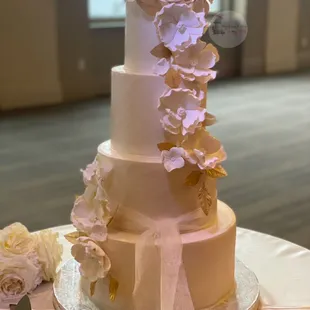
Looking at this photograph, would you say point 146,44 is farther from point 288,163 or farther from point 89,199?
point 288,163

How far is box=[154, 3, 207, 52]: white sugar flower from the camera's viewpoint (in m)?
1.13

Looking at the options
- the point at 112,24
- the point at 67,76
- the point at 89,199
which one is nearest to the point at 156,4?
the point at 89,199

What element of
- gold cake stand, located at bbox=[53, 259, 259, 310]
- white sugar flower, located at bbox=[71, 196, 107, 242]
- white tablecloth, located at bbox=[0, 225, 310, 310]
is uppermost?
white sugar flower, located at bbox=[71, 196, 107, 242]

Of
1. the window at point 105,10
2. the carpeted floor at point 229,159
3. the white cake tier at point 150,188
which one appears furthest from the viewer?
the window at point 105,10

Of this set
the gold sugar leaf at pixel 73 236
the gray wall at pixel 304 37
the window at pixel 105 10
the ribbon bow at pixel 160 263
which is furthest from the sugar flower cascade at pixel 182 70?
the gray wall at pixel 304 37

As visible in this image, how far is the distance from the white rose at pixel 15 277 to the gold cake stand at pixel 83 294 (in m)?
0.07

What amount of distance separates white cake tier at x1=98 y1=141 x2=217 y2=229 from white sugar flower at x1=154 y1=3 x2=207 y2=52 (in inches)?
9.9

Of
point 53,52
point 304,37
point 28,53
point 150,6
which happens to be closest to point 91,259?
point 150,6

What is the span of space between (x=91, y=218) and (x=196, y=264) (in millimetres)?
247

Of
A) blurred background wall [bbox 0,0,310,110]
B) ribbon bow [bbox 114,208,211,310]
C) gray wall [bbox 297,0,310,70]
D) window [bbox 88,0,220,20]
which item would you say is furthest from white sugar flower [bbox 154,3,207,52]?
gray wall [bbox 297,0,310,70]

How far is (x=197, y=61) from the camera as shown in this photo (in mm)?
1166

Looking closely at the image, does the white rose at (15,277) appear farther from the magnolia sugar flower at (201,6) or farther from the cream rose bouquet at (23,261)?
the magnolia sugar flower at (201,6)

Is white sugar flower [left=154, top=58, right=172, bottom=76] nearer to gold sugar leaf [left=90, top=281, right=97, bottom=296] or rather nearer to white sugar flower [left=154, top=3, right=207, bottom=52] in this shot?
white sugar flower [left=154, top=3, right=207, bottom=52]

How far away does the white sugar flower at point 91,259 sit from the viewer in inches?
49.1
